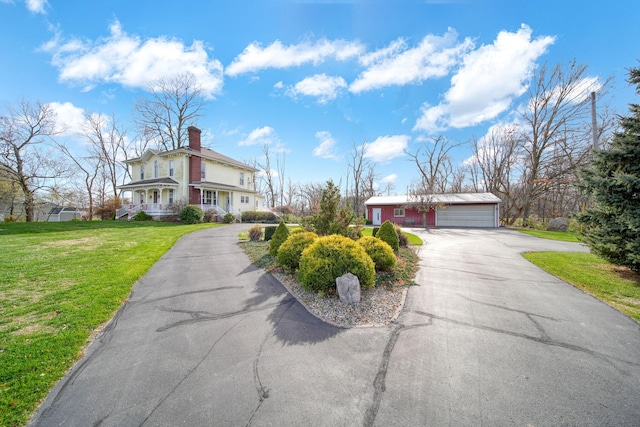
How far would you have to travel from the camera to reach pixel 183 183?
23125mm

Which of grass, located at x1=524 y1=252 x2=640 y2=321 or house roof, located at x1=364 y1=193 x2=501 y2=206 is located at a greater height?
house roof, located at x1=364 y1=193 x2=501 y2=206

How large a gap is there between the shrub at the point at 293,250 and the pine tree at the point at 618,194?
A: 25.8ft

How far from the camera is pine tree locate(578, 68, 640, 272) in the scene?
19.5ft

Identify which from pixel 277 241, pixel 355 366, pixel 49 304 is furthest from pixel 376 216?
pixel 49 304

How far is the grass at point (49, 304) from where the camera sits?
2.45m

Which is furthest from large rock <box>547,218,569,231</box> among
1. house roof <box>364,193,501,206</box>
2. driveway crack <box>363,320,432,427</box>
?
driveway crack <box>363,320,432,427</box>

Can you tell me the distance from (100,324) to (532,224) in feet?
110

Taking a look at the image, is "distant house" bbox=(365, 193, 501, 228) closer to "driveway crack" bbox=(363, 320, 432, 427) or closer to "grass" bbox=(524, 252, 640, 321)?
"grass" bbox=(524, 252, 640, 321)

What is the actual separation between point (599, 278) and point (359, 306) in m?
6.89

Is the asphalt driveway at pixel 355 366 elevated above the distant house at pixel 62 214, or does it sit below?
below

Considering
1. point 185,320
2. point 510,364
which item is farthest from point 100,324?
point 510,364

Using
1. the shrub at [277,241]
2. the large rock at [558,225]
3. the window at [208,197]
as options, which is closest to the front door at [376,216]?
the large rock at [558,225]

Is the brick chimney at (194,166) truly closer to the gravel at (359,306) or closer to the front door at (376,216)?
the front door at (376,216)

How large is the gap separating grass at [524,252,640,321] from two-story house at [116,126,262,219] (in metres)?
23.3
